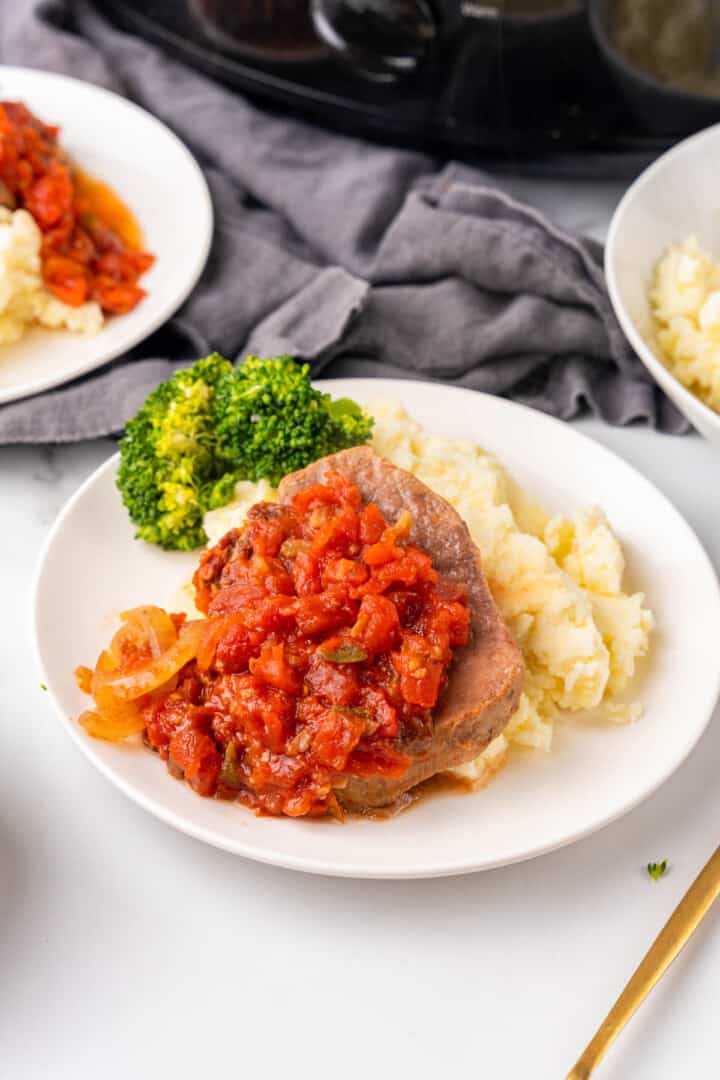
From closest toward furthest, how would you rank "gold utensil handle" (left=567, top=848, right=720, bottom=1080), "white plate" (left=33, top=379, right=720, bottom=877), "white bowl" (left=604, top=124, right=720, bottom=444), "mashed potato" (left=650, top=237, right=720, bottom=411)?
"gold utensil handle" (left=567, top=848, right=720, bottom=1080) < "white plate" (left=33, top=379, right=720, bottom=877) < "mashed potato" (left=650, top=237, right=720, bottom=411) < "white bowl" (left=604, top=124, right=720, bottom=444)

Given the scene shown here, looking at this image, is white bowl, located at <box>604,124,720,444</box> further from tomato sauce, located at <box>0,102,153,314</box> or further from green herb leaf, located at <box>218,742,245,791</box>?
green herb leaf, located at <box>218,742,245,791</box>

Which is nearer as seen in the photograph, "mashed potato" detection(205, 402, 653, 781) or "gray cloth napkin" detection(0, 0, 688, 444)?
"mashed potato" detection(205, 402, 653, 781)

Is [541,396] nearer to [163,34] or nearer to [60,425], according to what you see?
[60,425]

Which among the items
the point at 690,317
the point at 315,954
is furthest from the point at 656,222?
the point at 315,954

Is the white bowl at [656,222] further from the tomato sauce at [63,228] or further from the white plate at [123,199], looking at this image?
the tomato sauce at [63,228]

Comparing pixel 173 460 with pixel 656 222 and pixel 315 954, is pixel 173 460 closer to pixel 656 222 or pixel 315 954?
pixel 315 954

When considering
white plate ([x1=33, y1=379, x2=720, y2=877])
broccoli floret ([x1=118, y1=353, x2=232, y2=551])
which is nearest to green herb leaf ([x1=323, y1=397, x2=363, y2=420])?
white plate ([x1=33, y1=379, x2=720, y2=877])

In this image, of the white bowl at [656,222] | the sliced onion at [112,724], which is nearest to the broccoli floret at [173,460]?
the sliced onion at [112,724]
